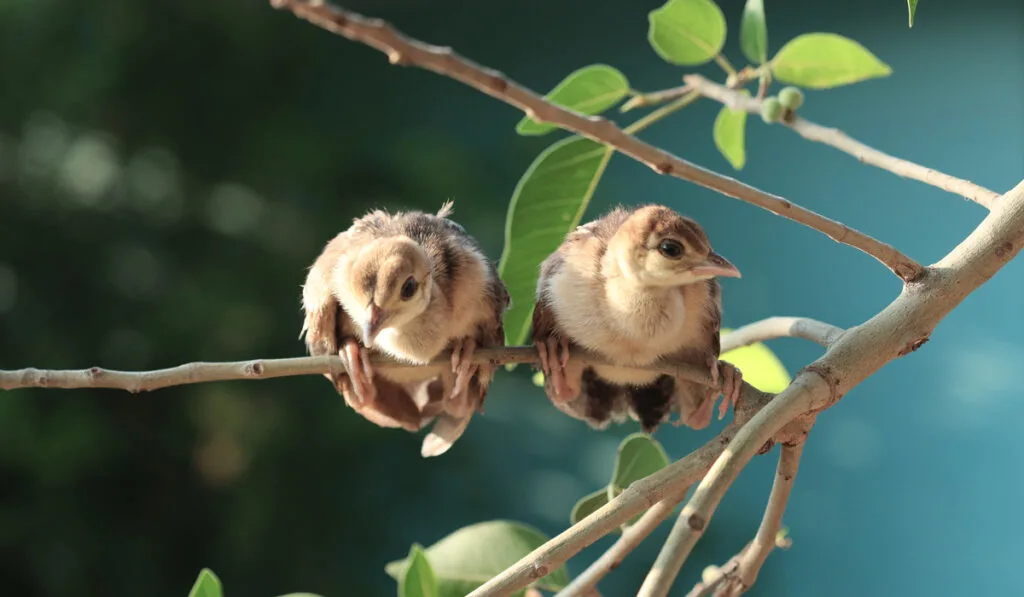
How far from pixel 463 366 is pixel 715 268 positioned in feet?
0.83

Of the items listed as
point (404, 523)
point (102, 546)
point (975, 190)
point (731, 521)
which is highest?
point (975, 190)

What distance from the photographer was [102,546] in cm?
273

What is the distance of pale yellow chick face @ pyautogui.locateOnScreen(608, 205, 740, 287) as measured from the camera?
91 cm

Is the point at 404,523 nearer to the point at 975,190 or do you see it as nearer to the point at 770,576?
the point at 770,576

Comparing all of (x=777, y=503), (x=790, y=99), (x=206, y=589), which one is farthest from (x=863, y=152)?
Result: (x=206, y=589)

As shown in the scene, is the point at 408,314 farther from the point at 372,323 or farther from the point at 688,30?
the point at 688,30

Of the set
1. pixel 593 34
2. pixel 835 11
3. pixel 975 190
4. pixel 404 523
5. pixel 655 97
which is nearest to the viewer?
pixel 975 190

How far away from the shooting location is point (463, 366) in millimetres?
867

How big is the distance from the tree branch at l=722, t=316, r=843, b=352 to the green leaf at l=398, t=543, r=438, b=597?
1.19ft

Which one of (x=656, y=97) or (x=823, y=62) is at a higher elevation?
(x=823, y=62)

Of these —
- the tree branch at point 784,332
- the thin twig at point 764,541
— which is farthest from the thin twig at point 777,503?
the tree branch at point 784,332

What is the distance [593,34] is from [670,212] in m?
2.10

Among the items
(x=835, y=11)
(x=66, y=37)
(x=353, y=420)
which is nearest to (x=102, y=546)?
(x=353, y=420)

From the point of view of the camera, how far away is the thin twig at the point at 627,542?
0.63 metres
